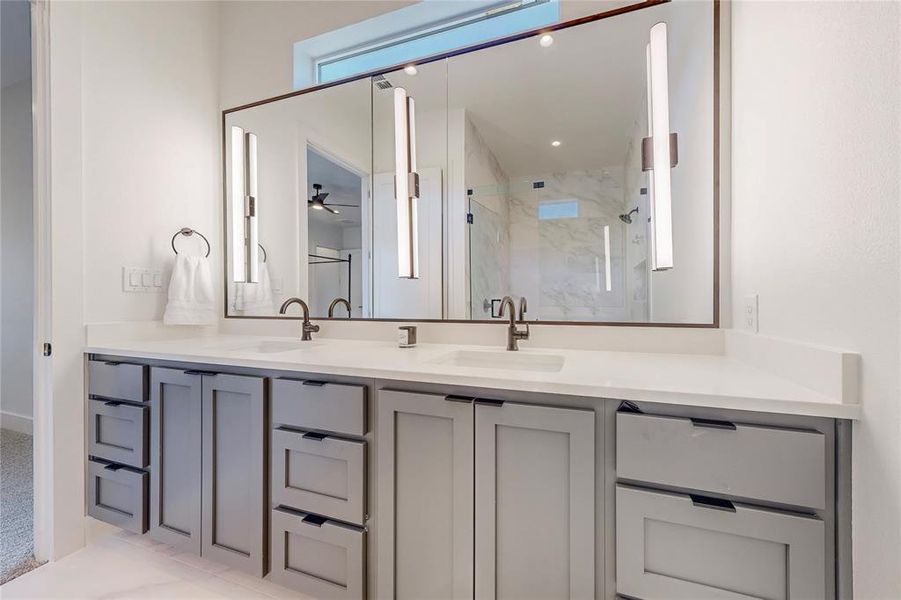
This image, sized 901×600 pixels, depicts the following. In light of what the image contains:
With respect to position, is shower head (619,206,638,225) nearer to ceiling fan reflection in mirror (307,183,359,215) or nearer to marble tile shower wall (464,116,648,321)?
marble tile shower wall (464,116,648,321)

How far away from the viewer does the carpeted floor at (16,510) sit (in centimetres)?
155

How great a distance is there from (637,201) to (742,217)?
1.11ft

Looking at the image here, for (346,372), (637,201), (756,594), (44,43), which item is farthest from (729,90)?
(44,43)

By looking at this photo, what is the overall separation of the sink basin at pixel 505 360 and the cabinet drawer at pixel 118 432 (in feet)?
4.10

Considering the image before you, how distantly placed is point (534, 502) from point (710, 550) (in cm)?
38

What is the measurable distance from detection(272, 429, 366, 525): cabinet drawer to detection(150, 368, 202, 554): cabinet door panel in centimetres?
40

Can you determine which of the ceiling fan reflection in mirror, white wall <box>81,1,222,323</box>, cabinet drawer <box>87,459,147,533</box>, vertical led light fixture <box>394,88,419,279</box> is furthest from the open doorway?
vertical led light fixture <box>394,88,419,279</box>

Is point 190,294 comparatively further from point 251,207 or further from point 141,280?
point 251,207

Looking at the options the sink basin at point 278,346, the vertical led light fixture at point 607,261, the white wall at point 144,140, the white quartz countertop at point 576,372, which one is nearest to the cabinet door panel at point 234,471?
the white quartz countertop at point 576,372

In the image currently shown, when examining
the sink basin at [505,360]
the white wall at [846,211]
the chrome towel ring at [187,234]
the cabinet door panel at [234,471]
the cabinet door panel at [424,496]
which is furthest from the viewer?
the chrome towel ring at [187,234]

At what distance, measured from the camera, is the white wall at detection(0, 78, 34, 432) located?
9.68 feet

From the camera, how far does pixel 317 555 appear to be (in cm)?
125

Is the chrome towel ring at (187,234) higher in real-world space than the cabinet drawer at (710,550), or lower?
higher

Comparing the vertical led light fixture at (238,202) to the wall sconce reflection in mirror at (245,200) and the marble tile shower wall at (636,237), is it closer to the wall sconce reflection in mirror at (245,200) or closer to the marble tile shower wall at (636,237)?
the wall sconce reflection in mirror at (245,200)
